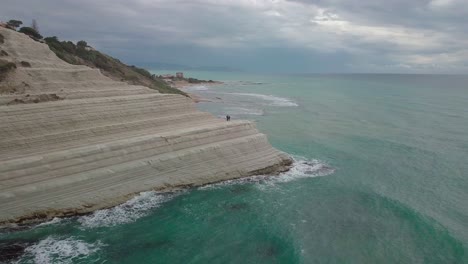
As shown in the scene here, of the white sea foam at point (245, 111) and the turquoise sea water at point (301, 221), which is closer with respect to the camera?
the turquoise sea water at point (301, 221)

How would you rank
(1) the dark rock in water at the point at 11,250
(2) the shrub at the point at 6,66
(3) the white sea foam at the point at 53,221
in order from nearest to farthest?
(1) the dark rock in water at the point at 11,250 < (3) the white sea foam at the point at 53,221 < (2) the shrub at the point at 6,66

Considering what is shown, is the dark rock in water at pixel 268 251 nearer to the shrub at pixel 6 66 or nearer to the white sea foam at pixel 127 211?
the white sea foam at pixel 127 211

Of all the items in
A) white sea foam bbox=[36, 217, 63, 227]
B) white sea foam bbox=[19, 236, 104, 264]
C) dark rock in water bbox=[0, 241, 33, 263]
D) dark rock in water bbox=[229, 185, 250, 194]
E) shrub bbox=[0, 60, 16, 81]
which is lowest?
white sea foam bbox=[19, 236, 104, 264]

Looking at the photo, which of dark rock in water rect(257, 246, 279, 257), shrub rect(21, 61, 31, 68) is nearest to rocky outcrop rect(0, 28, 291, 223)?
shrub rect(21, 61, 31, 68)

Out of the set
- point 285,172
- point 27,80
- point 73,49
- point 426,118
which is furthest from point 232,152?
point 426,118

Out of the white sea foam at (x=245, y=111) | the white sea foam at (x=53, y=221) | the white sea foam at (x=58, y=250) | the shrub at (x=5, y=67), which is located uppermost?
the shrub at (x=5, y=67)

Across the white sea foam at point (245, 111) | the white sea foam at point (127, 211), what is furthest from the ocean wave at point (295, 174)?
the white sea foam at point (245, 111)

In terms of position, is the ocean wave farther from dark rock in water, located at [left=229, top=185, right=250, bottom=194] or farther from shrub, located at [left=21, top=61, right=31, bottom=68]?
Result: shrub, located at [left=21, top=61, right=31, bottom=68]
